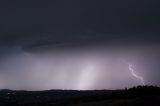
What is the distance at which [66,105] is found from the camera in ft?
350

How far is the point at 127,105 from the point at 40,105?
34.1 m

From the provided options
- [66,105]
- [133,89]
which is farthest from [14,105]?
[133,89]

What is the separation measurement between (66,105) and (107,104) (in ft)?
51.3

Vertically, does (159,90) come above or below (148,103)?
above

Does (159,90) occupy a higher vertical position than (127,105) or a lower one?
higher

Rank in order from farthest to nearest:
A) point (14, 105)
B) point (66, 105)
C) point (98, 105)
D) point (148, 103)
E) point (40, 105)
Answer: point (14, 105), point (40, 105), point (66, 105), point (98, 105), point (148, 103)

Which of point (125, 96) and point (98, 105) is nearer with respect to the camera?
point (98, 105)

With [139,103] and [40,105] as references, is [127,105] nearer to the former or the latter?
[139,103]

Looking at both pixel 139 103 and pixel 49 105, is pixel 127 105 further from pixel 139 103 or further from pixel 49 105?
pixel 49 105

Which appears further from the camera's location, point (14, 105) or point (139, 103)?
point (14, 105)

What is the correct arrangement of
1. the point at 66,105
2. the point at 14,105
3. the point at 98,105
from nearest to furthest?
the point at 98,105 < the point at 66,105 < the point at 14,105

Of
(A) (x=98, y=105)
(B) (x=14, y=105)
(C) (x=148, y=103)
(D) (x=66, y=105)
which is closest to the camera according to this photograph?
(C) (x=148, y=103)

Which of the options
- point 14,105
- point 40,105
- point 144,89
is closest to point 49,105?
point 40,105

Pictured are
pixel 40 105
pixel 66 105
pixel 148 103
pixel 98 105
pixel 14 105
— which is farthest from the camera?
pixel 14 105
